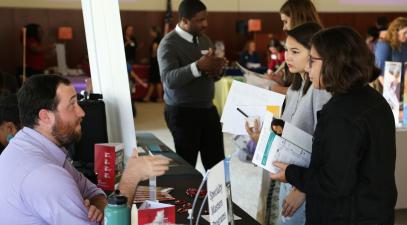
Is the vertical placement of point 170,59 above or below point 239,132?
above

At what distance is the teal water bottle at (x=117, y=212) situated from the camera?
1525mm

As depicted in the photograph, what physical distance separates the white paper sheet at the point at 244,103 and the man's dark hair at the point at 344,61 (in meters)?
0.69

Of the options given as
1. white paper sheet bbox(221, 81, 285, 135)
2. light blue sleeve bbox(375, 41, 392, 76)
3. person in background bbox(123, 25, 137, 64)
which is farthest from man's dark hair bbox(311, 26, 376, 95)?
person in background bbox(123, 25, 137, 64)

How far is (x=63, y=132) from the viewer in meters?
1.84

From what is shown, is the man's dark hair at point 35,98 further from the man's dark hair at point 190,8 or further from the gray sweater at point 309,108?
the man's dark hair at point 190,8

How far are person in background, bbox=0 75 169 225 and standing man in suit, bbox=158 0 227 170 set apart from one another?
1.66 meters

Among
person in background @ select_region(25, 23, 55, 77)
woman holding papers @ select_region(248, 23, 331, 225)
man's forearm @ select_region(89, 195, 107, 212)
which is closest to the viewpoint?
man's forearm @ select_region(89, 195, 107, 212)

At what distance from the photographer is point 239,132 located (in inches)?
103

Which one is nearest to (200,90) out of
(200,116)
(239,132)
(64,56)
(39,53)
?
(200,116)

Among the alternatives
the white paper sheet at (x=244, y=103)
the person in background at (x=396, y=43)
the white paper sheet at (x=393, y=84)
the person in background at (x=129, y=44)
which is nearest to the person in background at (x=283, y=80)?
the white paper sheet at (x=244, y=103)

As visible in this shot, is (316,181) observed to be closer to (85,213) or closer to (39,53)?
(85,213)

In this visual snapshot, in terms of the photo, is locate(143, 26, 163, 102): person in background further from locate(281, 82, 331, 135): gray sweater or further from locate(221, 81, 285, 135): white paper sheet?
locate(281, 82, 331, 135): gray sweater

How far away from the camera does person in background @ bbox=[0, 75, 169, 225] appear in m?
1.60

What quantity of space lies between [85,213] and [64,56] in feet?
31.5
